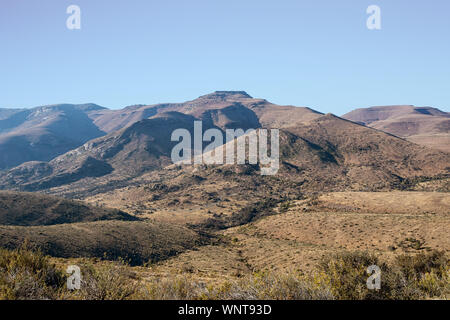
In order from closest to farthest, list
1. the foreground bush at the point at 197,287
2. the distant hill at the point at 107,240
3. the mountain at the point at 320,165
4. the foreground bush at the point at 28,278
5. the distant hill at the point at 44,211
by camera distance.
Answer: the foreground bush at the point at 28,278 < the foreground bush at the point at 197,287 < the distant hill at the point at 107,240 < the distant hill at the point at 44,211 < the mountain at the point at 320,165

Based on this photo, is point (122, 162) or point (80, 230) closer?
point (80, 230)

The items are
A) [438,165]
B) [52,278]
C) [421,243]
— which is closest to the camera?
[52,278]

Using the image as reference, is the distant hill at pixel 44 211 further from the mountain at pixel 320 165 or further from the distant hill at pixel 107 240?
the mountain at pixel 320 165

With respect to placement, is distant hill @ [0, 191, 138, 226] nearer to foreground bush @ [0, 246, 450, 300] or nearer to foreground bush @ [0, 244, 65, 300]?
foreground bush @ [0, 244, 65, 300]

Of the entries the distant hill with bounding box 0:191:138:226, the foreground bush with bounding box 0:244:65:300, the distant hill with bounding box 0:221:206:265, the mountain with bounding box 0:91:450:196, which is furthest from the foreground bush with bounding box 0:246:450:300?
the mountain with bounding box 0:91:450:196

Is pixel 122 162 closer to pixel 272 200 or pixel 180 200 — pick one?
pixel 180 200

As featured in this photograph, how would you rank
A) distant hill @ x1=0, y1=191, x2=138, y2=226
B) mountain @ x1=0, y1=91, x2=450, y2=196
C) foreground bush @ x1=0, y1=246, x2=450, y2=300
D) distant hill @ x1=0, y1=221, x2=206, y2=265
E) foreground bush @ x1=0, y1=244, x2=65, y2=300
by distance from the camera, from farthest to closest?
mountain @ x1=0, y1=91, x2=450, y2=196
distant hill @ x1=0, y1=191, x2=138, y2=226
distant hill @ x1=0, y1=221, x2=206, y2=265
foreground bush @ x1=0, y1=246, x2=450, y2=300
foreground bush @ x1=0, y1=244, x2=65, y2=300

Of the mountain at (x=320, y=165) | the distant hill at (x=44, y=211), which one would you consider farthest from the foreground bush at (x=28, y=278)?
the mountain at (x=320, y=165)
